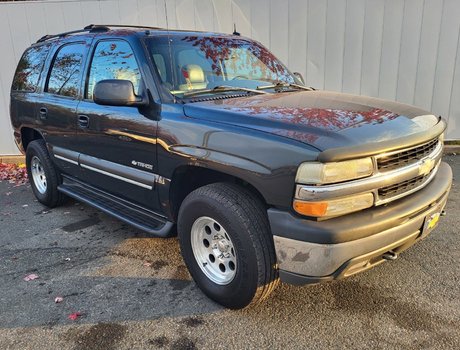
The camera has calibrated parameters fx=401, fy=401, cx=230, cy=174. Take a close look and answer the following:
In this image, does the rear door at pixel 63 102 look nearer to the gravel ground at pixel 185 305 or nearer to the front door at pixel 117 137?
the front door at pixel 117 137

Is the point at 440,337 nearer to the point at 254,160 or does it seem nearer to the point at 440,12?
the point at 254,160

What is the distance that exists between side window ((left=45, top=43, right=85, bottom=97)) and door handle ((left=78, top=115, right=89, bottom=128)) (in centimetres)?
30

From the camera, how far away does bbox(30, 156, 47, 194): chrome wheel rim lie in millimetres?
5182

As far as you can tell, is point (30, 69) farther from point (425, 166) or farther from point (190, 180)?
point (425, 166)

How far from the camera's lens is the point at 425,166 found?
2713mm

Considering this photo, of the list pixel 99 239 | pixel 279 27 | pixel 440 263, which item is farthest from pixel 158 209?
pixel 279 27

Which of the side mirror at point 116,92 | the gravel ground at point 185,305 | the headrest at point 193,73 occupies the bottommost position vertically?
the gravel ground at point 185,305

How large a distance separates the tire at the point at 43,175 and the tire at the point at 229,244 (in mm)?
2537

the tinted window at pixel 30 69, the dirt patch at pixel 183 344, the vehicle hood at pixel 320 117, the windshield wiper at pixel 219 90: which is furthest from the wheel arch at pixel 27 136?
the dirt patch at pixel 183 344

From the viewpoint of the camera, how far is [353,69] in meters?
6.92

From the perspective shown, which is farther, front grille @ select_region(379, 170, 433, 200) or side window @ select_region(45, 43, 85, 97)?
side window @ select_region(45, 43, 85, 97)

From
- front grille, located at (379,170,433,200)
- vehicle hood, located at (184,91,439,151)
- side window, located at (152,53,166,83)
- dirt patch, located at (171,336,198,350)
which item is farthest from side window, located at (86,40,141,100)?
front grille, located at (379,170,433,200)

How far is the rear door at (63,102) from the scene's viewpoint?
4043mm

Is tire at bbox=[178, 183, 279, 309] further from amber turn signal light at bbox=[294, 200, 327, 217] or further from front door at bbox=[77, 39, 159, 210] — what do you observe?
front door at bbox=[77, 39, 159, 210]
